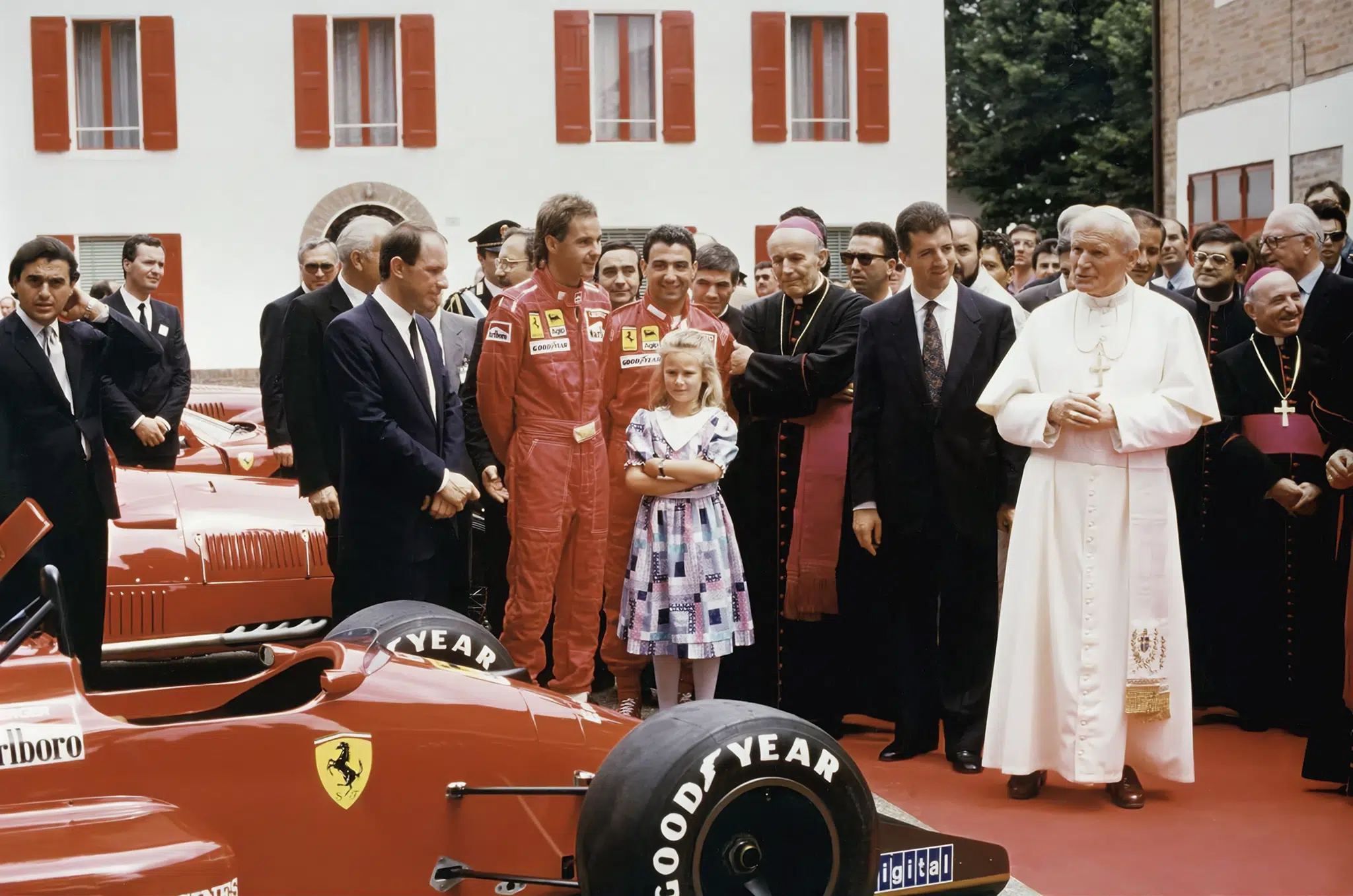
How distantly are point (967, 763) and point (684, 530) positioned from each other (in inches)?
58.3

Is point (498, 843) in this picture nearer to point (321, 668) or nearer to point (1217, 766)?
point (321, 668)

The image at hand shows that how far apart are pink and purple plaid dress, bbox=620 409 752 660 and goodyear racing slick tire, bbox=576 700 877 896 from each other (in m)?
2.47

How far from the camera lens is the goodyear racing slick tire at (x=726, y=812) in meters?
3.52

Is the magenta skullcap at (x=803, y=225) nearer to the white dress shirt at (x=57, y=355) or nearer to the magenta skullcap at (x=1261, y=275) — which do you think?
the magenta skullcap at (x=1261, y=275)

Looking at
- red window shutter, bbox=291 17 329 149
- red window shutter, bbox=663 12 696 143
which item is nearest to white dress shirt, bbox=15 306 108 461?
red window shutter, bbox=291 17 329 149

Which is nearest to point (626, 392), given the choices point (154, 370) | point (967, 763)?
point (967, 763)

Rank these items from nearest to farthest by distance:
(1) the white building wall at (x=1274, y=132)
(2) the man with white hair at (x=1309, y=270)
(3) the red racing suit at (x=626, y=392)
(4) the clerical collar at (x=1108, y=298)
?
(4) the clerical collar at (x=1108, y=298), (2) the man with white hair at (x=1309, y=270), (3) the red racing suit at (x=626, y=392), (1) the white building wall at (x=1274, y=132)

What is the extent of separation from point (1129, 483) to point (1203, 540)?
1872 mm

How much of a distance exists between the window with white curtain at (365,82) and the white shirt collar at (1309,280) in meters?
18.8

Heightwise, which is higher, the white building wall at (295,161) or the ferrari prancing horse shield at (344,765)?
the white building wall at (295,161)

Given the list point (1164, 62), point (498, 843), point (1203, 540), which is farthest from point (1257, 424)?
point (1164, 62)

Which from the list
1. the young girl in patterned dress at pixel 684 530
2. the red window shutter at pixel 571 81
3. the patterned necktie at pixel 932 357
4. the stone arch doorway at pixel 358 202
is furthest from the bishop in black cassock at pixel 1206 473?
the stone arch doorway at pixel 358 202

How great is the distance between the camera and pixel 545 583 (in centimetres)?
657

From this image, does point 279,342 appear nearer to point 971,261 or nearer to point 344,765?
point 971,261
